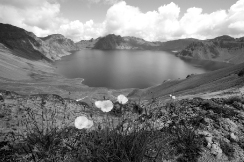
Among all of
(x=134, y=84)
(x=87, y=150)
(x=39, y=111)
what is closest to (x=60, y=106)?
(x=39, y=111)

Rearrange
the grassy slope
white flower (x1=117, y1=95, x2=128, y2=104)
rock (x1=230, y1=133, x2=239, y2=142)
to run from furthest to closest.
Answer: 1. the grassy slope
2. rock (x1=230, y1=133, x2=239, y2=142)
3. white flower (x1=117, y1=95, x2=128, y2=104)

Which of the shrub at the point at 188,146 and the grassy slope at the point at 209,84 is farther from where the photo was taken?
the grassy slope at the point at 209,84

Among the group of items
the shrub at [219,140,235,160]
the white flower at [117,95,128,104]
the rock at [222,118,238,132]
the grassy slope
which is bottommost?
the grassy slope

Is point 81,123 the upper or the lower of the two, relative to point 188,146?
upper

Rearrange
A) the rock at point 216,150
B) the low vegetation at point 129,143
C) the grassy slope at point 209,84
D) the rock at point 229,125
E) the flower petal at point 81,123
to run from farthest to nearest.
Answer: the grassy slope at point 209,84, the rock at point 229,125, the rock at point 216,150, the low vegetation at point 129,143, the flower petal at point 81,123

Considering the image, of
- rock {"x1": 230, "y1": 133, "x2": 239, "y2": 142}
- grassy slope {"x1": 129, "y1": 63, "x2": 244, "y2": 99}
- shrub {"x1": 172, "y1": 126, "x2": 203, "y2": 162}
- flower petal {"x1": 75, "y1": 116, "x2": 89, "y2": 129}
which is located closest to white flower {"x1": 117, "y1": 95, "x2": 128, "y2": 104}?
flower petal {"x1": 75, "y1": 116, "x2": 89, "y2": 129}

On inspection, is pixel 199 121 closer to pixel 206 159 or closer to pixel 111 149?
pixel 206 159

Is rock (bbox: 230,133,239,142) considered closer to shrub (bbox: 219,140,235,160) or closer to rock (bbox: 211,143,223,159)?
shrub (bbox: 219,140,235,160)

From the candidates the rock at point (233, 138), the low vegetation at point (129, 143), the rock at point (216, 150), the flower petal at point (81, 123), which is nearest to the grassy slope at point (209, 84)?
the low vegetation at point (129, 143)

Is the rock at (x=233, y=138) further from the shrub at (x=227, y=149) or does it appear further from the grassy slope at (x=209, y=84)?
the grassy slope at (x=209, y=84)

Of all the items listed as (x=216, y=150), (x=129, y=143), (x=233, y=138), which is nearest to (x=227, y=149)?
(x=216, y=150)

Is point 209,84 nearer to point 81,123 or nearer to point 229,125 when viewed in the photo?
point 229,125
